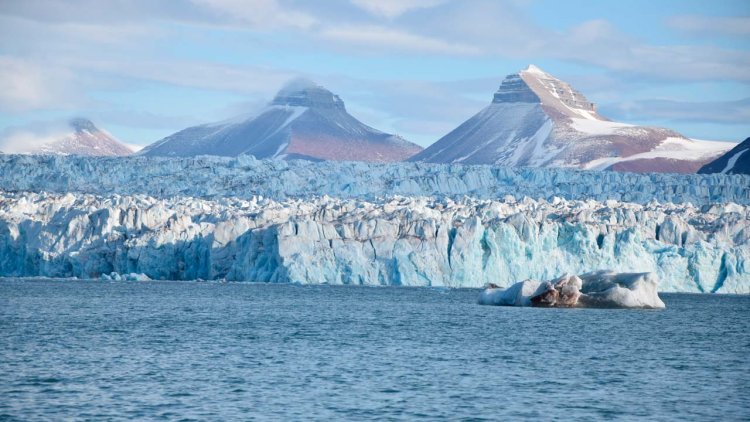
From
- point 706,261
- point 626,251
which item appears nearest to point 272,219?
point 626,251

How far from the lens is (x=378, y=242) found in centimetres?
6059

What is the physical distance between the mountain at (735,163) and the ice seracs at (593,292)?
97.8 meters

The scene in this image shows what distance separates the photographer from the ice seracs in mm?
47562

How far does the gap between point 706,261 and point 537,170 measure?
42693mm

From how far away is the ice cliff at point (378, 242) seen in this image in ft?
197

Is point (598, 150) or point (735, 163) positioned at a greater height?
point (598, 150)

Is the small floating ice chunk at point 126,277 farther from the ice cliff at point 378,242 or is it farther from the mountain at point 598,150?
the mountain at point 598,150

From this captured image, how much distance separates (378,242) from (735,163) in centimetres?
9792

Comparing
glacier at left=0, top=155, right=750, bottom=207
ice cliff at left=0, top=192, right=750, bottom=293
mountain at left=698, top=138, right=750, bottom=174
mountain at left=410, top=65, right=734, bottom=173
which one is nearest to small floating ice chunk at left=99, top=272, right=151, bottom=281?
ice cliff at left=0, top=192, right=750, bottom=293

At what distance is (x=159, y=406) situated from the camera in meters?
22.2

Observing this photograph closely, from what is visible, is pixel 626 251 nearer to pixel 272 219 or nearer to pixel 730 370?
pixel 272 219

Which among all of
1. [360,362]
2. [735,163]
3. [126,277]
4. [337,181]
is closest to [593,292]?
[360,362]

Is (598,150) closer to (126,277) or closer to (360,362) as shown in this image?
(126,277)

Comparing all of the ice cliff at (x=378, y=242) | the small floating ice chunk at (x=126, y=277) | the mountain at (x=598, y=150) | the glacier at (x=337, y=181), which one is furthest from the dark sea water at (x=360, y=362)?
the mountain at (x=598, y=150)
